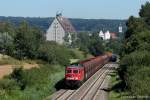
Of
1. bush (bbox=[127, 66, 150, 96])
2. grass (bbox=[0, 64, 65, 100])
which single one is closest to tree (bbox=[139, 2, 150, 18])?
grass (bbox=[0, 64, 65, 100])

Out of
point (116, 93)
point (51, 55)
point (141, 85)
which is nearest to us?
point (141, 85)

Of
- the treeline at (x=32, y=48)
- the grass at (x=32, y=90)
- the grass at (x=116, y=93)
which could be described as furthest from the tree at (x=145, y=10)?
the grass at (x=116, y=93)

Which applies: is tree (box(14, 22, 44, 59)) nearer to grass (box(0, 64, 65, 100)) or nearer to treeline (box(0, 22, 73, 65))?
treeline (box(0, 22, 73, 65))

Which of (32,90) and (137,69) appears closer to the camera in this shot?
(137,69)

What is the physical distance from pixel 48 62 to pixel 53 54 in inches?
78.1

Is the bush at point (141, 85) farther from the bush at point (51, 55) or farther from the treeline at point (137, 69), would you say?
the bush at point (51, 55)

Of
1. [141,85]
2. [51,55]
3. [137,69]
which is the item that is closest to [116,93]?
[137,69]

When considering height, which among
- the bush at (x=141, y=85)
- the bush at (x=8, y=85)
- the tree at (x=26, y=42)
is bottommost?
the bush at (x=8, y=85)

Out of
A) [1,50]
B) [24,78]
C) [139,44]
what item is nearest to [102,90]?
[24,78]

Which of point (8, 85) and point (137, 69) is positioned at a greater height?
point (137, 69)

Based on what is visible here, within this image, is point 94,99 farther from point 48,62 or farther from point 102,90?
point 48,62

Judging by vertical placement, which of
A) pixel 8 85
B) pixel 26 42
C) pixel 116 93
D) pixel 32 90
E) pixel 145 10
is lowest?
pixel 116 93

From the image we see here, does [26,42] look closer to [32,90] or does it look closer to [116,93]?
[32,90]

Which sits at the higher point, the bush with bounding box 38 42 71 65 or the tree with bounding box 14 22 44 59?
the tree with bounding box 14 22 44 59
